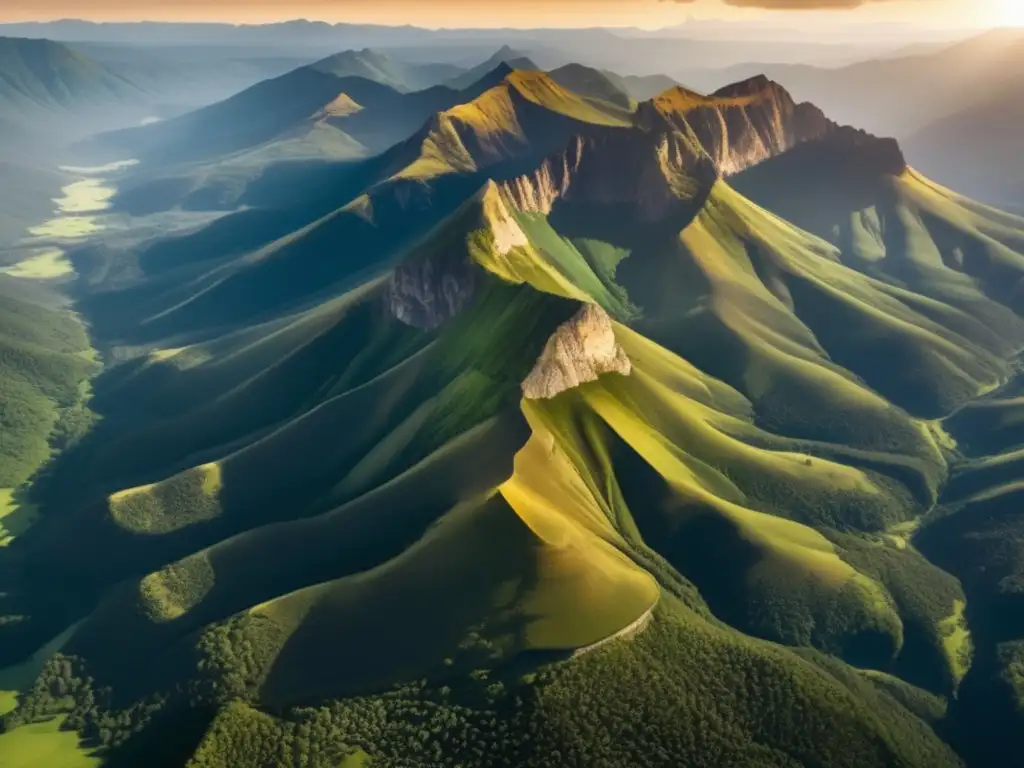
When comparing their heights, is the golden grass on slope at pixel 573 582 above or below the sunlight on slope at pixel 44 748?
below

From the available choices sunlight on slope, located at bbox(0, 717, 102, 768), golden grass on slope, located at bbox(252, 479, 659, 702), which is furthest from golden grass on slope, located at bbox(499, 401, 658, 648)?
sunlight on slope, located at bbox(0, 717, 102, 768)

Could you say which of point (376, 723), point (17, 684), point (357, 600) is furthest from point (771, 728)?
point (17, 684)

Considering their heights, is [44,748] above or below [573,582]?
above

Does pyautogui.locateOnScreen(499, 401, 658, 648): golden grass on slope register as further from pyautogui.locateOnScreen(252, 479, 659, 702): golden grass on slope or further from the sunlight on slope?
the sunlight on slope

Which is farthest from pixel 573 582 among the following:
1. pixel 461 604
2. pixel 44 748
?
pixel 44 748

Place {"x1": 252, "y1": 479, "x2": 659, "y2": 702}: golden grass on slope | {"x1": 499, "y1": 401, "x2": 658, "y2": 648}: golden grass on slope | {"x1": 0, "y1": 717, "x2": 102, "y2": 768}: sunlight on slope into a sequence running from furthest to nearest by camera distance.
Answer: {"x1": 499, "y1": 401, "x2": 658, "y2": 648}: golden grass on slope → {"x1": 0, "y1": 717, "x2": 102, "y2": 768}: sunlight on slope → {"x1": 252, "y1": 479, "x2": 659, "y2": 702}: golden grass on slope

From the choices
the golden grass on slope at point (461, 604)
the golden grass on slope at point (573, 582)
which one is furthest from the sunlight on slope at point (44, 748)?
the golden grass on slope at point (573, 582)

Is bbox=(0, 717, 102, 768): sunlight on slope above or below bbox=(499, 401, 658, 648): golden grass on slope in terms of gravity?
above

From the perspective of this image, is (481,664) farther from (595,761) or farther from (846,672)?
(846,672)

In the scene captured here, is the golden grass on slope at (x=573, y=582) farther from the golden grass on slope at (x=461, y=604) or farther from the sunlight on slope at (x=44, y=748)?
the sunlight on slope at (x=44, y=748)

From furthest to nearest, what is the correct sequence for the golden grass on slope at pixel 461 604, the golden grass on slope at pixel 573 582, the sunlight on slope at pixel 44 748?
1. the golden grass on slope at pixel 573 582
2. the sunlight on slope at pixel 44 748
3. the golden grass on slope at pixel 461 604

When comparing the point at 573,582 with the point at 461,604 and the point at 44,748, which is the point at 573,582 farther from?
the point at 44,748
